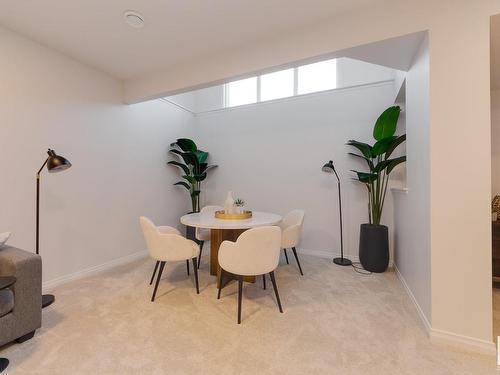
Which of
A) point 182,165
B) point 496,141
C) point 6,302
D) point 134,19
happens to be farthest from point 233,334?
point 496,141

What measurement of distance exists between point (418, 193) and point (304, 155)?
75.7 inches

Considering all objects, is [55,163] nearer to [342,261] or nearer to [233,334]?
[233,334]

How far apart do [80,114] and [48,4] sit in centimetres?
117

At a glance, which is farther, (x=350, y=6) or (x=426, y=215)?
(x=350, y=6)

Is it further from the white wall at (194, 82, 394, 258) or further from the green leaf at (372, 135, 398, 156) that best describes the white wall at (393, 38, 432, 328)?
the white wall at (194, 82, 394, 258)

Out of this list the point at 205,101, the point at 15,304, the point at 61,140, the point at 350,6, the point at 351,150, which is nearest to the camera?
the point at 15,304

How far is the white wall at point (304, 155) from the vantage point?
11.1ft

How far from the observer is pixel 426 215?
5.68ft

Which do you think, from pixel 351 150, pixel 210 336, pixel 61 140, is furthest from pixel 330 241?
pixel 61 140

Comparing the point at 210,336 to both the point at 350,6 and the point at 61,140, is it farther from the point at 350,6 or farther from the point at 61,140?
the point at 350,6

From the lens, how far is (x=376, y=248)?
2854mm

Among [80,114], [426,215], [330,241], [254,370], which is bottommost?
[254,370]

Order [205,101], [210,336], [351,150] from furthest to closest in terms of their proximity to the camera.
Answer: [205,101] → [351,150] → [210,336]

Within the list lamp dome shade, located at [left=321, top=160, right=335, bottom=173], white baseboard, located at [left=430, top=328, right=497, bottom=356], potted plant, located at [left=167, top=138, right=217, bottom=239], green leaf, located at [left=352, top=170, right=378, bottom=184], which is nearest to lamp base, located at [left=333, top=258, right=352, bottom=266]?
green leaf, located at [left=352, top=170, right=378, bottom=184]
